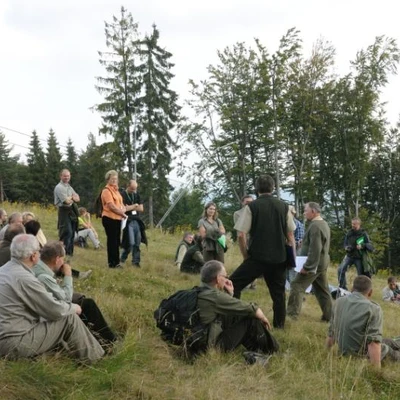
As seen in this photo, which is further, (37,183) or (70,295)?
(37,183)

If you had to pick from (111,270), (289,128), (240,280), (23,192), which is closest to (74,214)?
(111,270)

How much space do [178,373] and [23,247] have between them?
68.8 inches

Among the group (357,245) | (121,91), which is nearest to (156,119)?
(121,91)

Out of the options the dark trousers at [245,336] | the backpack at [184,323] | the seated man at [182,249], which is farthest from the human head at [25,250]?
the seated man at [182,249]

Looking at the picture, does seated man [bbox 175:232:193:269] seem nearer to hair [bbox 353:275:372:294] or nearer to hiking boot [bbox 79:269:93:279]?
hiking boot [bbox 79:269:93:279]

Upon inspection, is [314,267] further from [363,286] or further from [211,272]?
[211,272]

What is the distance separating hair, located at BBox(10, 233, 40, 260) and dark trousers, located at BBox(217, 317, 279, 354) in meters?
2.15

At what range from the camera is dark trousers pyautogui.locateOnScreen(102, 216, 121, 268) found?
8.66 m

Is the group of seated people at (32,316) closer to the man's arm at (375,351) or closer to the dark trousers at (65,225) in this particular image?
the man's arm at (375,351)

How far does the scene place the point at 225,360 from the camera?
4.87 meters

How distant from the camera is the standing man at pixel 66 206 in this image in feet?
30.3

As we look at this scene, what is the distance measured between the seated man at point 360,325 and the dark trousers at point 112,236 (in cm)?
454

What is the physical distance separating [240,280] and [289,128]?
86.8ft

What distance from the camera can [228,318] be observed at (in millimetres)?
5109
